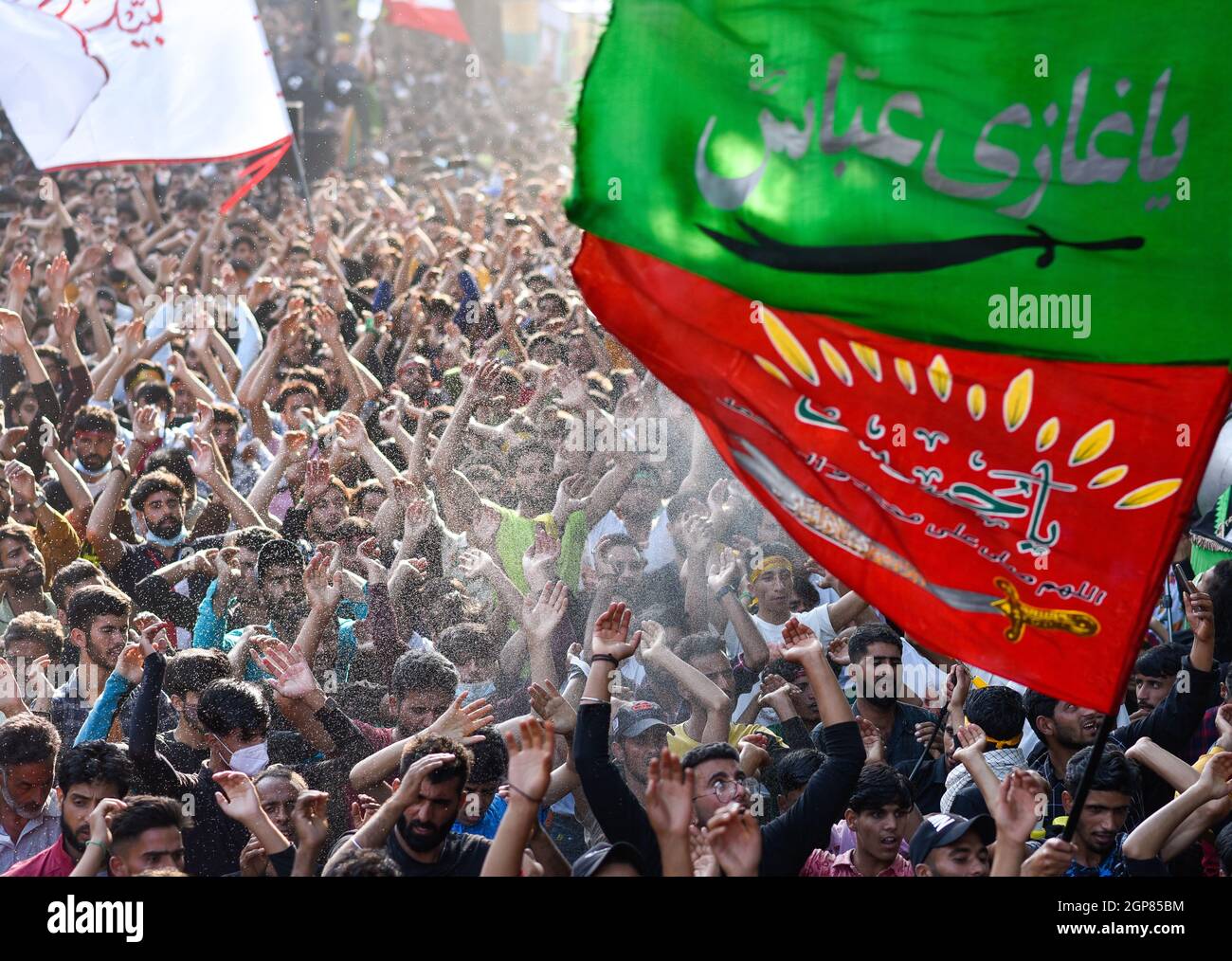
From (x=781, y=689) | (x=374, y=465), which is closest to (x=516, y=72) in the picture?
(x=374, y=465)

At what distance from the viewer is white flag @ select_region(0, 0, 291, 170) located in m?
9.64

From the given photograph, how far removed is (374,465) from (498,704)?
1661 millimetres

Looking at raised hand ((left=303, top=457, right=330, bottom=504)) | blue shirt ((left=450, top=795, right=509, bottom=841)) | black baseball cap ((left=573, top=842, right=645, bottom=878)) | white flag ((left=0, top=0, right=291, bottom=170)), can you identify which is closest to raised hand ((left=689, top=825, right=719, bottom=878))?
black baseball cap ((left=573, top=842, right=645, bottom=878))

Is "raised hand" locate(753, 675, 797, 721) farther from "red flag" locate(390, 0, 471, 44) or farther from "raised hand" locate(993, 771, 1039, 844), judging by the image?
"red flag" locate(390, 0, 471, 44)

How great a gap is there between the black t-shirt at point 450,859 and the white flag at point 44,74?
6494 mm

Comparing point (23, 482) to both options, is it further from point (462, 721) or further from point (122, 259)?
point (122, 259)

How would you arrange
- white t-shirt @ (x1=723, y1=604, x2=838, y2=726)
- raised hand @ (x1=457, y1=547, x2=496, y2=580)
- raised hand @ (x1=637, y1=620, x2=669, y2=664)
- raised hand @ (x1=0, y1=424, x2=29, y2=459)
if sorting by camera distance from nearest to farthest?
1. raised hand @ (x1=637, y1=620, x2=669, y2=664)
2. raised hand @ (x1=457, y1=547, x2=496, y2=580)
3. white t-shirt @ (x1=723, y1=604, x2=838, y2=726)
4. raised hand @ (x1=0, y1=424, x2=29, y2=459)

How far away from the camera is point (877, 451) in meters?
4.24

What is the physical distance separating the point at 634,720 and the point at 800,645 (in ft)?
3.22

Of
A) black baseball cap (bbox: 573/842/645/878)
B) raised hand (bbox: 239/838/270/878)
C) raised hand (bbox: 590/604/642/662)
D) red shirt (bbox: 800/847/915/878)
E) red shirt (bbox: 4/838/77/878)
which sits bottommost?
red shirt (bbox: 800/847/915/878)

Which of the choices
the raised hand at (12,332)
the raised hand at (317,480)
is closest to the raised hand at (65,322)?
the raised hand at (12,332)

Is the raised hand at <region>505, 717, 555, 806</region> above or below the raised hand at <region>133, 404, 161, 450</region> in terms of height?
above

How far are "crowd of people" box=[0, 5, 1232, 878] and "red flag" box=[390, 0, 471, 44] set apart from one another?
10.2m

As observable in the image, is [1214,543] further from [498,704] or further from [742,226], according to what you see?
[742,226]
